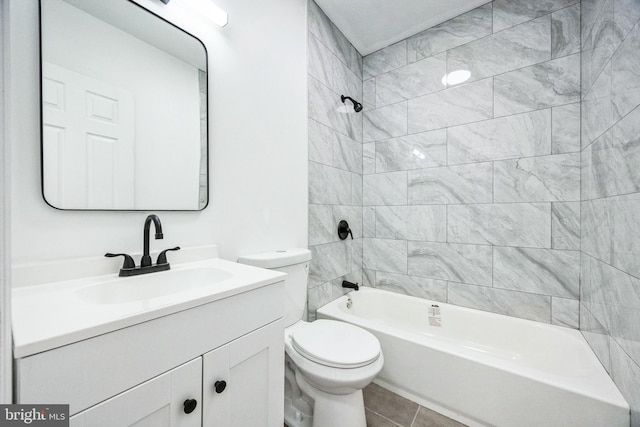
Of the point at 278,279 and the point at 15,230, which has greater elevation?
the point at 15,230

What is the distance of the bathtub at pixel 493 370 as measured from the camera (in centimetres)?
110

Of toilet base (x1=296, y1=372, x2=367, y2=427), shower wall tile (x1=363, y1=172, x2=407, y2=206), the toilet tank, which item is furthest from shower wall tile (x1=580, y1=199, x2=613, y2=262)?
the toilet tank

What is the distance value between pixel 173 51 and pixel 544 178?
2242mm

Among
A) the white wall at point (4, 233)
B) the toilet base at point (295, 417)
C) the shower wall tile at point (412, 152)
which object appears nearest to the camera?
the white wall at point (4, 233)

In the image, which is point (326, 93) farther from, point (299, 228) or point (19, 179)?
point (19, 179)

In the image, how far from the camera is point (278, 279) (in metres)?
0.95

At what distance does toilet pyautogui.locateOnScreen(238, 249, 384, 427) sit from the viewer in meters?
1.11

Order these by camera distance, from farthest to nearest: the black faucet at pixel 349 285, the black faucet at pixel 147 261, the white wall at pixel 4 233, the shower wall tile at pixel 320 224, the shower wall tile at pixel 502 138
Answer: the black faucet at pixel 349 285 < the shower wall tile at pixel 320 224 < the shower wall tile at pixel 502 138 < the black faucet at pixel 147 261 < the white wall at pixel 4 233

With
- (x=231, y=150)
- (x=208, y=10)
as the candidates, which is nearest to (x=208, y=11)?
(x=208, y=10)

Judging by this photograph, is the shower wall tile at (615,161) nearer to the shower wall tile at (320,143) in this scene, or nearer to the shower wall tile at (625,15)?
the shower wall tile at (625,15)

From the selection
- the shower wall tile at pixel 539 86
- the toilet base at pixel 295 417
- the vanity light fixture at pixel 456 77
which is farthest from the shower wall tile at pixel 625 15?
the toilet base at pixel 295 417

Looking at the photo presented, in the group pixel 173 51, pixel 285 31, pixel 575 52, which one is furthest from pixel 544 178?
pixel 173 51

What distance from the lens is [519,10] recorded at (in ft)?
5.60

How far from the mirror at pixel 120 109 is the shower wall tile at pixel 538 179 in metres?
1.93
